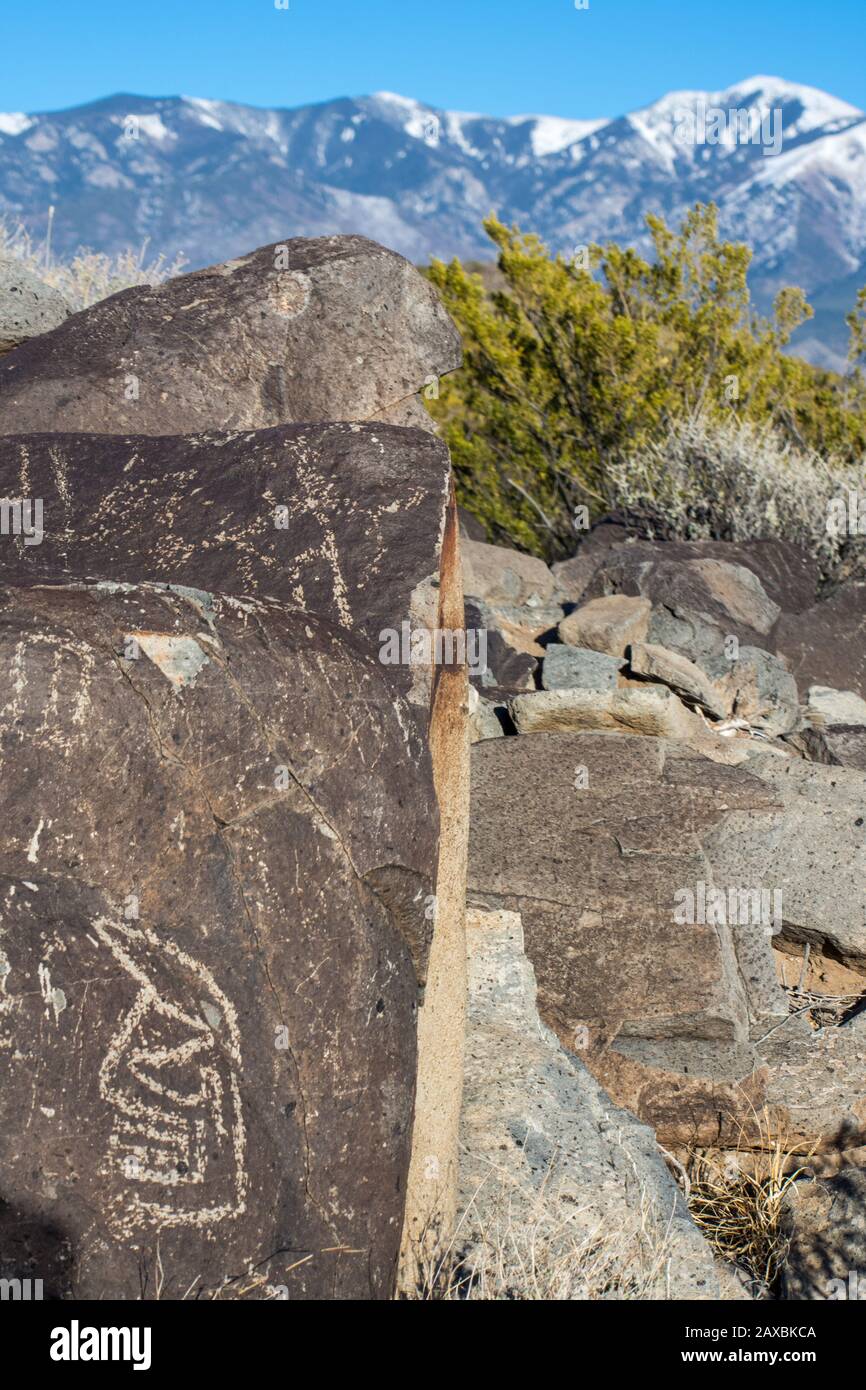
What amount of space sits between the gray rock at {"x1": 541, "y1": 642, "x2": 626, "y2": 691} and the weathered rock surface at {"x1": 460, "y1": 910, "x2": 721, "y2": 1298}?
2246mm

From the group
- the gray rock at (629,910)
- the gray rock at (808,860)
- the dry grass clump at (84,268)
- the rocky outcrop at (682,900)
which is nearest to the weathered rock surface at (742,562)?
the rocky outcrop at (682,900)

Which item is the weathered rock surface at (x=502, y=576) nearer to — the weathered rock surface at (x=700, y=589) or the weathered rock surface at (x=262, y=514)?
the weathered rock surface at (x=700, y=589)

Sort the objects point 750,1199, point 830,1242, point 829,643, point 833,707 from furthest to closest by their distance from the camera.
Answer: point 829,643 → point 833,707 → point 750,1199 → point 830,1242

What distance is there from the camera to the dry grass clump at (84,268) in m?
10.2

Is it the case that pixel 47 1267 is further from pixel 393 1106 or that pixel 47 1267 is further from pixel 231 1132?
pixel 393 1106

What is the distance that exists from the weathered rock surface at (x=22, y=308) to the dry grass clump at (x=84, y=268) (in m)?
3.52

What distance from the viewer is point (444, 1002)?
10.6 ft

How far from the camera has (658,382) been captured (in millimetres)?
11094

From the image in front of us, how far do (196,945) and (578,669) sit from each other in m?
4.11

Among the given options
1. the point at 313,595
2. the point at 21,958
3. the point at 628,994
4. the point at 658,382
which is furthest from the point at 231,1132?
the point at 658,382

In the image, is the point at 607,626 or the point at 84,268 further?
the point at 84,268

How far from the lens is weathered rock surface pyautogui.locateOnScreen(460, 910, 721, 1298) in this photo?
2.85m

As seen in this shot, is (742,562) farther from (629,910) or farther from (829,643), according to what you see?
(629,910)

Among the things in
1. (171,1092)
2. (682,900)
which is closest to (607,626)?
(682,900)
